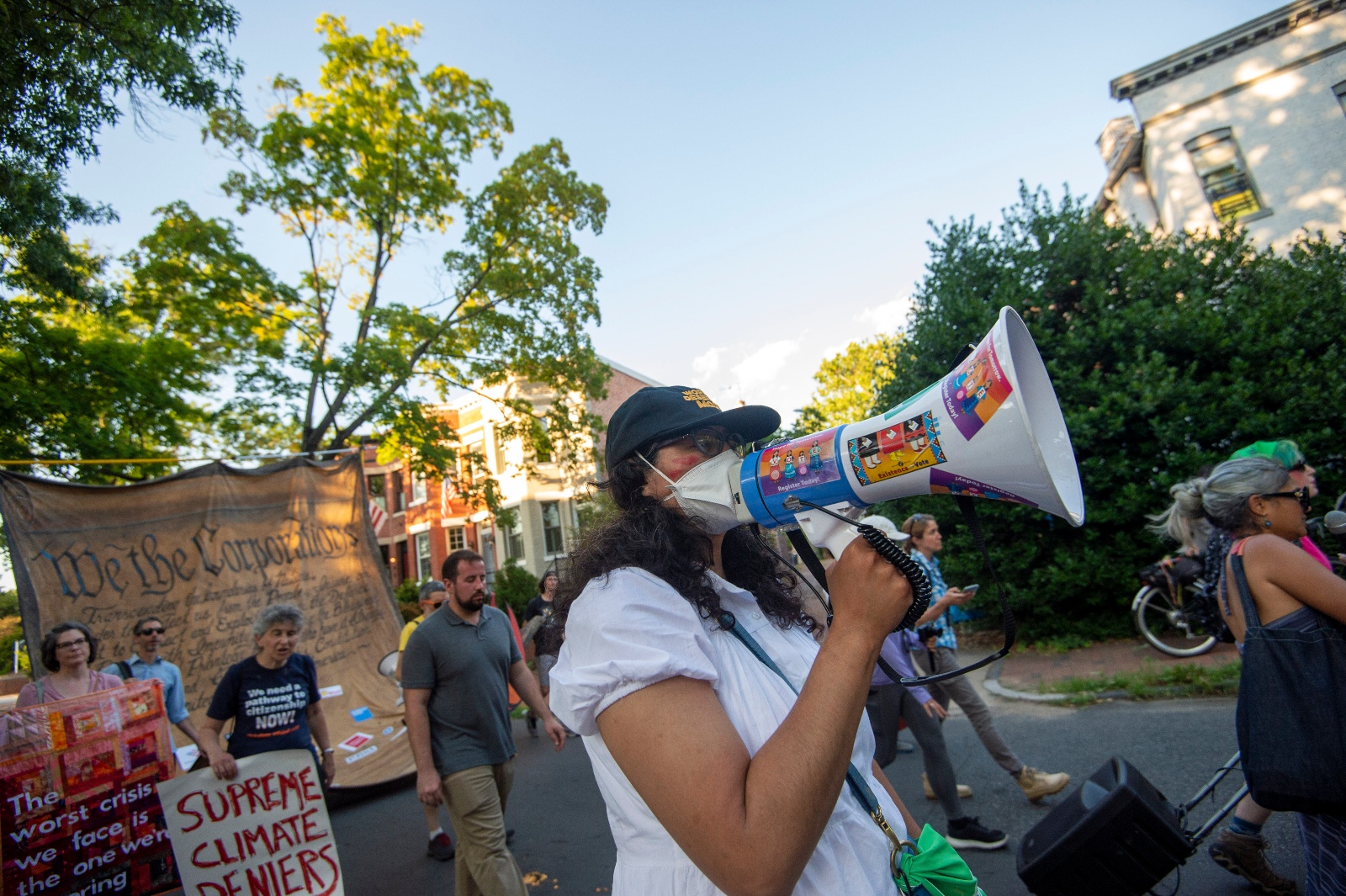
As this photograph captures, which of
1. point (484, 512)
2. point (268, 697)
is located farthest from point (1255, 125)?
point (484, 512)

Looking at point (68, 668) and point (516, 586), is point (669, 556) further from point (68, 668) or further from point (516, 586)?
point (516, 586)

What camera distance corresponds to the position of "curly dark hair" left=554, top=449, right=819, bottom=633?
1392 millimetres

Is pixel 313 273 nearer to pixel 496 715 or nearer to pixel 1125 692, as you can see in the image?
pixel 496 715

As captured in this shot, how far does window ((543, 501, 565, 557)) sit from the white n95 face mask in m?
25.8

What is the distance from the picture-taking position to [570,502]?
26.9 meters

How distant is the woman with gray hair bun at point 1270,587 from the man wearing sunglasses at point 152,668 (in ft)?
21.4

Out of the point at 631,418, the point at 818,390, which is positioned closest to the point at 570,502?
the point at 818,390

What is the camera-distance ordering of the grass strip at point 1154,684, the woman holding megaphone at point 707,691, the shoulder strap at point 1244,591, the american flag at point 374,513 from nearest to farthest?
the woman holding megaphone at point 707,691, the shoulder strap at point 1244,591, the grass strip at point 1154,684, the american flag at point 374,513

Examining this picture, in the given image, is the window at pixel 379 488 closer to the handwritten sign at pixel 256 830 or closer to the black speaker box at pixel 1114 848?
the handwritten sign at pixel 256 830

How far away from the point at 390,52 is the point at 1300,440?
47.8 ft

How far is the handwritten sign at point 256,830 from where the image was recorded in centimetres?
377

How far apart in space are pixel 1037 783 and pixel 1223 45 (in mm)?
16862

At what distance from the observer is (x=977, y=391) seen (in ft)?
3.97

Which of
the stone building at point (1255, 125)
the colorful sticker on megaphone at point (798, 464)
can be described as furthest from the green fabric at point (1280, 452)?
the stone building at point (1255, 125)
